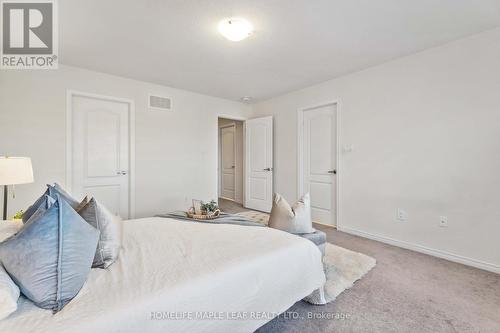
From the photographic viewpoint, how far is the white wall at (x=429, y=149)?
2457 mm

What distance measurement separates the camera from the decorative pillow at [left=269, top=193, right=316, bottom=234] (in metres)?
2.04

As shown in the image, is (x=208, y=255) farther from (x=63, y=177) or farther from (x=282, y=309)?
(x=63, y=177)

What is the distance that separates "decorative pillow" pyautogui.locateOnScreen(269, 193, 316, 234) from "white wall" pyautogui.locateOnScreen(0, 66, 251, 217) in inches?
106

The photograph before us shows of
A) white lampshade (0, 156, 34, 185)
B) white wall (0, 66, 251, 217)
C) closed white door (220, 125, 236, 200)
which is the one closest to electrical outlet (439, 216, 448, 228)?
white wall (0, 66, 251, 217)

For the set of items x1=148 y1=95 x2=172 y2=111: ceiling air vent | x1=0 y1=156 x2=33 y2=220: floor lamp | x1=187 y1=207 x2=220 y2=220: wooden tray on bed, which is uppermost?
x1=148 y1=95 x2=172 y2=111: ceiling air vent

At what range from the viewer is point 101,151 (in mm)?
3635

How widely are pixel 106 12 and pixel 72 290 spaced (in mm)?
2278

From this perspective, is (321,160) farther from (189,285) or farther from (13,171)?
(13,171)

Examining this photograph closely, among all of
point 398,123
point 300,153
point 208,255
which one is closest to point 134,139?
point 300,153

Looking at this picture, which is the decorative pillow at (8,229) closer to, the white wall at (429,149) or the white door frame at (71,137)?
the white door frame at (71,137)

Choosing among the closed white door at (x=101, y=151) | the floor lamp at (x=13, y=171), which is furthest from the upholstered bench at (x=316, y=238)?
the closed white door at (x=101, y=151)

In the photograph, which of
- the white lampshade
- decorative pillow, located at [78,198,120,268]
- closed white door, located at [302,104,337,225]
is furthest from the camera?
closed white door, located at [302,104,337,225]

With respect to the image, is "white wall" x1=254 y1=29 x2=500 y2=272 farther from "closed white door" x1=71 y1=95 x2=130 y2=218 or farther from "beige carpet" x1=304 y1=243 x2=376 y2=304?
"closed white door" x1=71 y1=95 x2=130 y2=218

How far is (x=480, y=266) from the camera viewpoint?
248cm
